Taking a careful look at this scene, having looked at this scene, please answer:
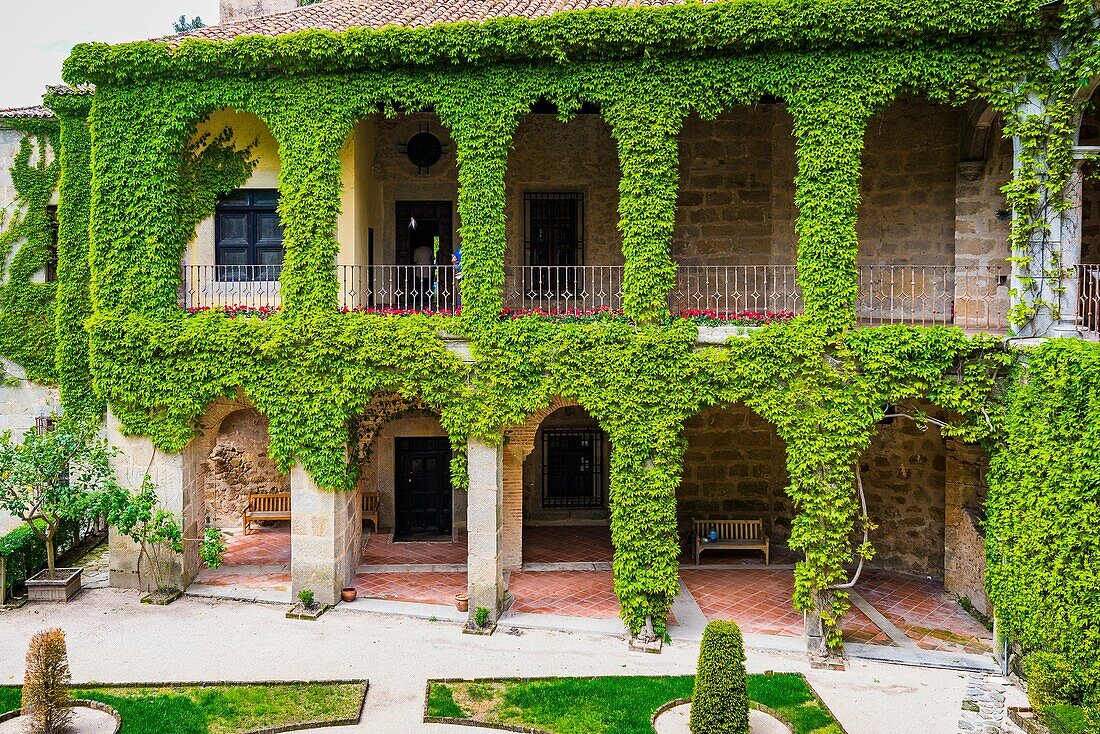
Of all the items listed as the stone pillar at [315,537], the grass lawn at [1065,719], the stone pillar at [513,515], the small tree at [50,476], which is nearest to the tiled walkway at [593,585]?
the stone pillar at [513,515]

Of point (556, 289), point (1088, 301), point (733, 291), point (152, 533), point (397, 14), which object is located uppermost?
point (397, 14)

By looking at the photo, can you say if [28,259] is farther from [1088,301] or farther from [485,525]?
[1088,301]

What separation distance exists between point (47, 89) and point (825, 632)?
16741 millimetres

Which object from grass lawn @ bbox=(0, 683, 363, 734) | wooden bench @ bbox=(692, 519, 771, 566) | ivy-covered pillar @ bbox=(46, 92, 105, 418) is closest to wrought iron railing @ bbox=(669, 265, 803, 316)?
wooden bench @ bbox=(692, 519, 771, 566)

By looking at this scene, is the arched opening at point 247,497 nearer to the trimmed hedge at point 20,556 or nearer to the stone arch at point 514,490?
the trimmed hedge at point 20,556

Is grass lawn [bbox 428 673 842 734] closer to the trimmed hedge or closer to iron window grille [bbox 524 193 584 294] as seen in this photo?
the trimmed hedge

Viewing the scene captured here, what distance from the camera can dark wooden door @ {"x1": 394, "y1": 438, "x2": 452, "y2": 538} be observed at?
16812 millimetres

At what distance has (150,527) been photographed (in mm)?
12953

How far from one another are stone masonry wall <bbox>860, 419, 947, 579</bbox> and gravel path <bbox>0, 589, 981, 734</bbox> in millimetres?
3897

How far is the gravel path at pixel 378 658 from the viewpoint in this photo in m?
9.84

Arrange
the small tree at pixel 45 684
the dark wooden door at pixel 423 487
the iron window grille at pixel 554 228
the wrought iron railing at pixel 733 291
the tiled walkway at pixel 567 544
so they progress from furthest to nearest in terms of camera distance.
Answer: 1. the dark wooden door at pixel 423 487
2. the iron window grille at pixel 554 228
3. the tiled walkway at pixel 567 544
4. the wrought iron railing at pixel 733 291
5. the small tree at pixel 45 684

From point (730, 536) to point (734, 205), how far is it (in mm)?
6385

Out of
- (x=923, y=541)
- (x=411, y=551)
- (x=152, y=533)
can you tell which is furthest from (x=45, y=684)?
(x=923, y=541)

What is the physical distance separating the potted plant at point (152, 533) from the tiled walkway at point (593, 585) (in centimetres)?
83
